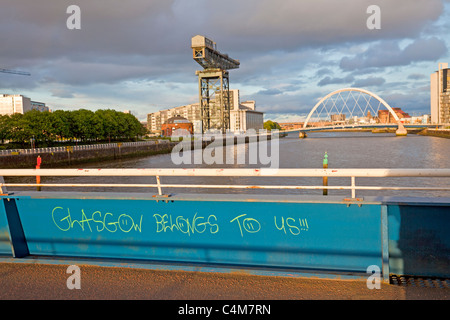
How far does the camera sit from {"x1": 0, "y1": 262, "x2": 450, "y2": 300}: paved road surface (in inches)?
168

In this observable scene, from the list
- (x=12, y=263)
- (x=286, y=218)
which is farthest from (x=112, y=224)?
A: (x=286, y=218)

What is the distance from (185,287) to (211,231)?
811 millimetres

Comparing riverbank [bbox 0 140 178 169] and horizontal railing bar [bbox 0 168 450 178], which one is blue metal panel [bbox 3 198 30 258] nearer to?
horizontal railing bar [bbox 0 168 450 178]

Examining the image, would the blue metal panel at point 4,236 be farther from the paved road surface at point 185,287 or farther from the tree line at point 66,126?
the tree line at point 66,126

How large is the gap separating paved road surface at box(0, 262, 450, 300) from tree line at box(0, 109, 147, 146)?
71.7 meters

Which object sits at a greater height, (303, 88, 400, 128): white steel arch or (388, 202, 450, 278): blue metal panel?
(303, 88, 400, 128): white steel arch

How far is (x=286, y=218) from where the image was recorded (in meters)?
4.77

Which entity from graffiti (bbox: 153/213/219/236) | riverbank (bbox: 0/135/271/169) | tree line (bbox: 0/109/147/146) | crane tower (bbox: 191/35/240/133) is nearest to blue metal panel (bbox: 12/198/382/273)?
graffiti (bbox: 153/213/219/236)

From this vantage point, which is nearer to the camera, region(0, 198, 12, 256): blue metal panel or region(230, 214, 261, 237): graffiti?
region(230, 214, 261, 237): graffiti

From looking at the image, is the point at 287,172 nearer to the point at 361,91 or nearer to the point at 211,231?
the point at 211,231

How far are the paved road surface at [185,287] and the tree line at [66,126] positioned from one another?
71.7 m

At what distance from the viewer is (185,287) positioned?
457cm

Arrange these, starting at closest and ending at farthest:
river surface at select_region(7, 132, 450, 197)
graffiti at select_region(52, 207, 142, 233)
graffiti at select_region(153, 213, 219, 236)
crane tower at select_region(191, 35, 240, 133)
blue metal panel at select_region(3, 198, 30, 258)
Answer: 1. graffiti at select_region(153, 213, 219, 236)
2. graffiti at select_region(52, 207, 142, 233)
3. blue metal panel at select_region(3, 198, 30, 258)
4. river surface at select_region(7, 132, 450, 197)
5. crane tower at select_region(191, 35, 240, 133)
